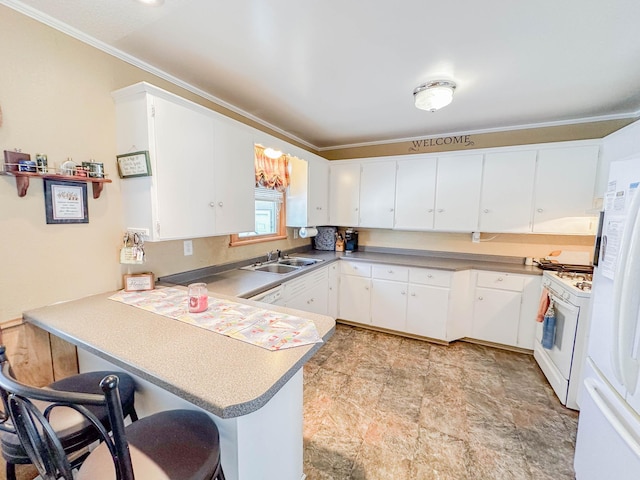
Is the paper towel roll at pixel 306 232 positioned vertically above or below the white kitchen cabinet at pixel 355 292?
above

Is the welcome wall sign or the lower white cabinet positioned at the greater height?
the welcome wall sign

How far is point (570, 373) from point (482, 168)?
1.96 m

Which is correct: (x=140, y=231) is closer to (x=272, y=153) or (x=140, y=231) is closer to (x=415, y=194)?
(x=272, y=153)

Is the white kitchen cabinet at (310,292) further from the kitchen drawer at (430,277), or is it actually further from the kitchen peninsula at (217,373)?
the kitchen peninsula at (217,373)

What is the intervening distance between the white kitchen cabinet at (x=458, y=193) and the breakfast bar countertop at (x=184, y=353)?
231 cm

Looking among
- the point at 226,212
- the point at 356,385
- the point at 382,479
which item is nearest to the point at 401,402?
the point at 356,385

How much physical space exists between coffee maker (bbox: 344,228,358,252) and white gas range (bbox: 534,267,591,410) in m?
2.06

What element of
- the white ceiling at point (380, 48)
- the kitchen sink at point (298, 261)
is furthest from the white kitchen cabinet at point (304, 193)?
the white ceiling at point (380, 48)

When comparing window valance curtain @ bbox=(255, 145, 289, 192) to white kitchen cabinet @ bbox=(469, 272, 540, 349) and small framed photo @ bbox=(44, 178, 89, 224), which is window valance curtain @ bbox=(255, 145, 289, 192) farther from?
white kitchen cabinet @ bbox=(469, 272, 540, 349)

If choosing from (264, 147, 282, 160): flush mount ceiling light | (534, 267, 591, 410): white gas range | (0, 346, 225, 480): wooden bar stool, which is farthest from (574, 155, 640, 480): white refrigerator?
(264, 147, 282, 160): flush mount ceiling light

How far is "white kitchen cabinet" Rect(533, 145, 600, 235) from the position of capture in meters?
2.50

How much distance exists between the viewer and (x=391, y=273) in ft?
10.1

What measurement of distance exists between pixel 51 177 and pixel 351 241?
9.67ft

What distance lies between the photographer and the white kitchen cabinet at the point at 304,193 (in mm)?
3189
